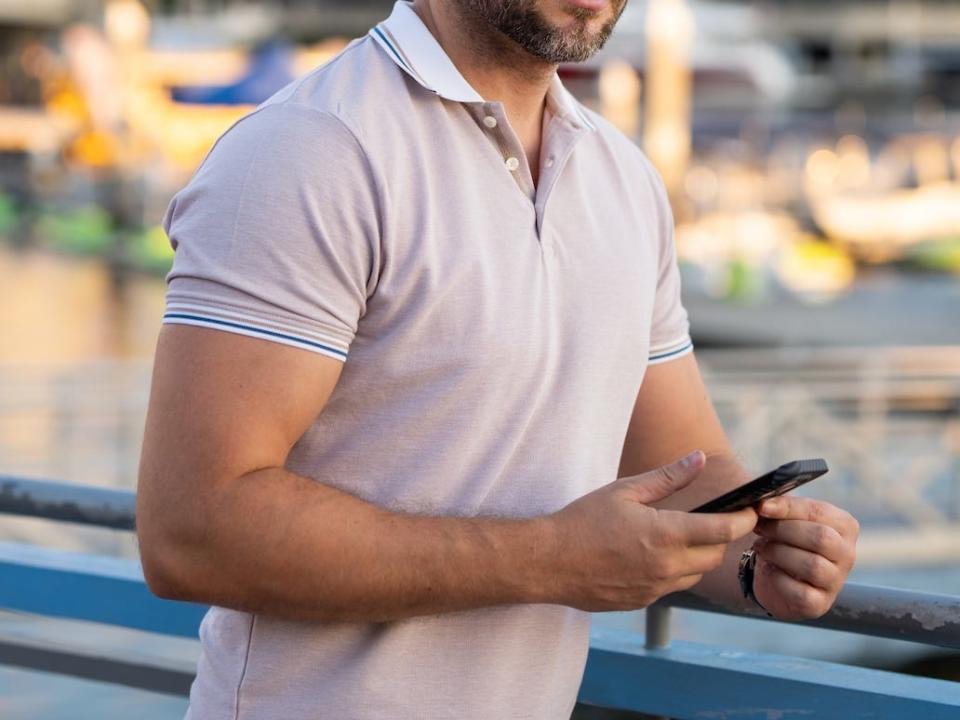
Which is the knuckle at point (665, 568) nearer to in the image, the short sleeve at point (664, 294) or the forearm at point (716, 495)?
the forearm at point (716, 495)

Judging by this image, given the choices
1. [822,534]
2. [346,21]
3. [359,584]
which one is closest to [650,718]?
[822,534]

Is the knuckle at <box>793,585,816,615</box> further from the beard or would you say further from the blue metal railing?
the beard

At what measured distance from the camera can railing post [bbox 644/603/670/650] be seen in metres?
1.92

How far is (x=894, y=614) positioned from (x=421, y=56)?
32.3 inches

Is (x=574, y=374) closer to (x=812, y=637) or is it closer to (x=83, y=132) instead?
(x=812, y=637)

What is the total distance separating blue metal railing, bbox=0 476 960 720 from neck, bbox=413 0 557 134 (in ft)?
2.10

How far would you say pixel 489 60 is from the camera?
1601 millimetres

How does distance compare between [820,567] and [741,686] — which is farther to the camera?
[741,686]

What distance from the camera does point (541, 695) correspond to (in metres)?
1.56

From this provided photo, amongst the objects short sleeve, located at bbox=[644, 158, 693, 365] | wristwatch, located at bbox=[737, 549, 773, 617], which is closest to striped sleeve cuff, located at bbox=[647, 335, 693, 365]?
short sleeve, located at bbox=[644, 158, 693, 365]

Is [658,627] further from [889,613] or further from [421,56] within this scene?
[421,56]

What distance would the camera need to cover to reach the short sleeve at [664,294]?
5.82 feet

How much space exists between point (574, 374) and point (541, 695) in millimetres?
328

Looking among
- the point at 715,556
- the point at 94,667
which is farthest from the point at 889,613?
the point at 94,667
